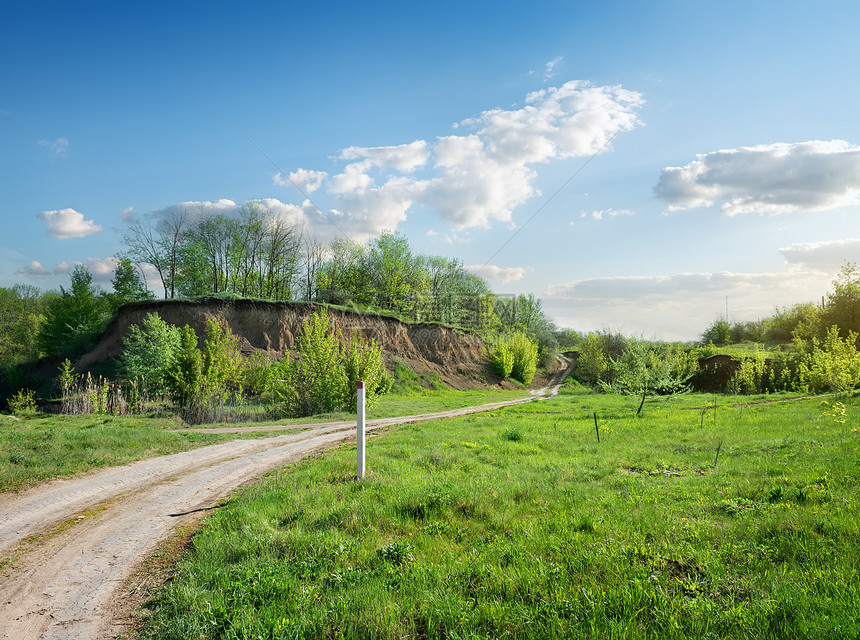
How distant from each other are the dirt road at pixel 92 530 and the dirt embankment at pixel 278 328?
1931cm

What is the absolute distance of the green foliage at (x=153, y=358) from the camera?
24578mm

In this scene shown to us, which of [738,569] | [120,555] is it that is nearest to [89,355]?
[120,555]

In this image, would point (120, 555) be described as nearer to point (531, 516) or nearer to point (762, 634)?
point (531, 516)

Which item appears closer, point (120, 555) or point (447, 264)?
point (120, 555)

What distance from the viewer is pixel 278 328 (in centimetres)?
3800

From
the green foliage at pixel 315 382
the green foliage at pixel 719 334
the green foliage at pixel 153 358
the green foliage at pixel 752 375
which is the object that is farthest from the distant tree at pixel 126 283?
the green foliage at pixel 719 334

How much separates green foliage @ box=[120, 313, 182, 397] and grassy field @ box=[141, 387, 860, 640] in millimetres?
19658

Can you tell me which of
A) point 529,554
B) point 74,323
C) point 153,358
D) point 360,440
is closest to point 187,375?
point 153,358

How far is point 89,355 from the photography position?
126 feet

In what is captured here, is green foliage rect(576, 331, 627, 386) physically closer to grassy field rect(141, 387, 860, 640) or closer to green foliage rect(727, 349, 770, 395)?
green foliage rect(727, 349, 770, 395)

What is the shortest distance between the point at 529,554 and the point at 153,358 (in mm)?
30257

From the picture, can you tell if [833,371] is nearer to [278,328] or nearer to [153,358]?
[278,328]

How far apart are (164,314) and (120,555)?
118 feet

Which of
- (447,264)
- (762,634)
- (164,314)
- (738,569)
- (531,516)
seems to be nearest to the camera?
(762,634)
